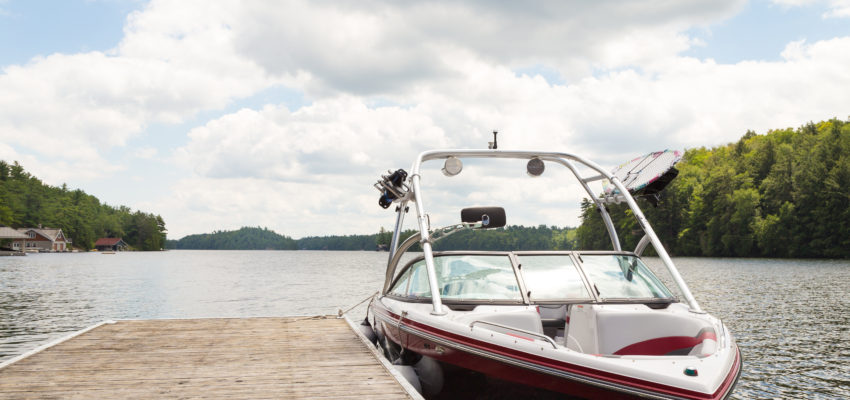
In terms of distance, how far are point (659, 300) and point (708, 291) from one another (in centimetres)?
2337

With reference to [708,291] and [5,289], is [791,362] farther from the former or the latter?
[5,289]

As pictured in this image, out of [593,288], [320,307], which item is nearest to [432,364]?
[593,288]

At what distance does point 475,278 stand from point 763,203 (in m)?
76.6

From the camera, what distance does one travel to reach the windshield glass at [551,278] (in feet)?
21.8

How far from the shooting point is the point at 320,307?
79.9 ft

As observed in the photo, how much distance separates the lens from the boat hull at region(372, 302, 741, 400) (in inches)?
178

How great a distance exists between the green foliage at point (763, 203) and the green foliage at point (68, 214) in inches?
4230

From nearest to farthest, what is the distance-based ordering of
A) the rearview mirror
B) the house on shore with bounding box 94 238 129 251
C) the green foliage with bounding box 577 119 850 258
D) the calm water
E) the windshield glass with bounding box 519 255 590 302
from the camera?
the windshield glass with bounding box 519 255 590 302 → the rearview mirror → the calm water → the green foliage with bounding box 577 119 850 258 → the house on shore with bounding box 94 238 129 251

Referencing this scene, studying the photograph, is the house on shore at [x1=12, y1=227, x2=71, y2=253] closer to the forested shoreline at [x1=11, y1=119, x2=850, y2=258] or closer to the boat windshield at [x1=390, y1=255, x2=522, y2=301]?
the forested shoreline at [x1=11, y1=119, x2=850, y2=258]

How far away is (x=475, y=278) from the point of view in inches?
269

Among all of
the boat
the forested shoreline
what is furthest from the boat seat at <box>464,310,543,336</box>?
the forested shoreline

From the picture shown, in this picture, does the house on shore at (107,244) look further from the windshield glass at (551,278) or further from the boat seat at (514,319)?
the boat seat at (514,319)

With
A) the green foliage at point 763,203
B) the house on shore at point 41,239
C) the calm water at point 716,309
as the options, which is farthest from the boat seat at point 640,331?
the house on shore at point 41,239

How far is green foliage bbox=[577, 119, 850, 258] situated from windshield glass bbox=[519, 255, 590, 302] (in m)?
67.3
